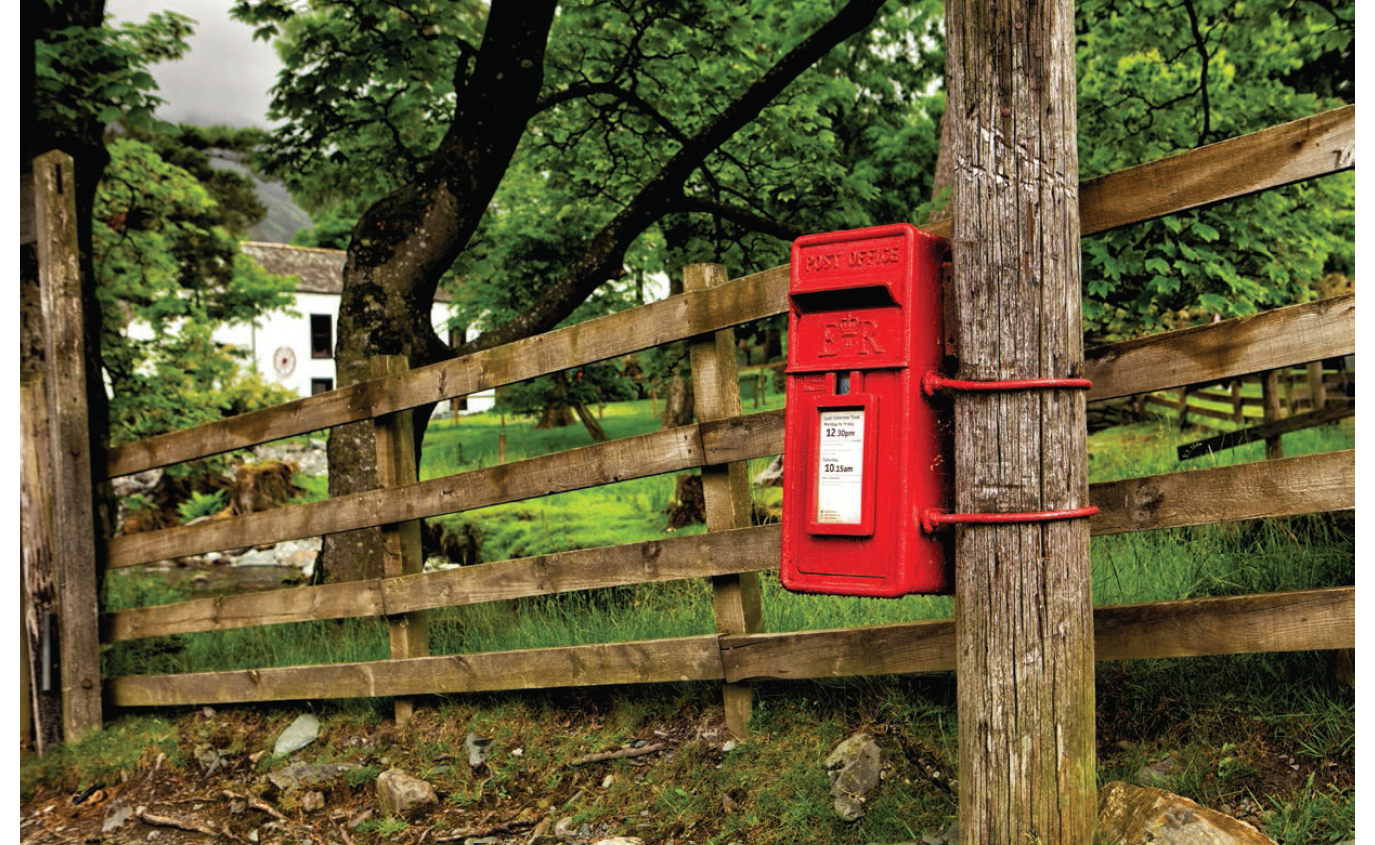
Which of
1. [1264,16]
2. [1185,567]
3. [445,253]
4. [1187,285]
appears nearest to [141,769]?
[445,253]

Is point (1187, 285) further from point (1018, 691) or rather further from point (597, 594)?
point (1018, 691)

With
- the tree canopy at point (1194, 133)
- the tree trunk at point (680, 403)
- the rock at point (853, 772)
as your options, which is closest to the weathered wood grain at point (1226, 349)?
the rock at point (853, 772)

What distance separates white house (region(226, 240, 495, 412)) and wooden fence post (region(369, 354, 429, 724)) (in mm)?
33091

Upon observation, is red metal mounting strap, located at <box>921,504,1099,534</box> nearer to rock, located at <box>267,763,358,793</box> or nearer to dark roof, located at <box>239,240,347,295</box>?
rock, located at <box>267,763,358,793</box>

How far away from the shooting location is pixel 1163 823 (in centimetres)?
244

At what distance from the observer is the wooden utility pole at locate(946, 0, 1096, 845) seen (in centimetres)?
232

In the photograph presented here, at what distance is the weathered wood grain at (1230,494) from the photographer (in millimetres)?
2611

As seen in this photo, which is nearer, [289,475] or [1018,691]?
[1018,691]

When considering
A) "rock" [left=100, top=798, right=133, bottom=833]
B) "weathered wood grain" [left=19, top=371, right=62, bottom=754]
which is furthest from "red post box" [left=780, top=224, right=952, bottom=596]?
"weathered wood grain" [left=19, top=371, right=62, bottom=754]

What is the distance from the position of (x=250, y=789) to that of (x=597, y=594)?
211 cm

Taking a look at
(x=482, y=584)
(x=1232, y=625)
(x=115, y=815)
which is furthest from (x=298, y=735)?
(x=1232, y=625)

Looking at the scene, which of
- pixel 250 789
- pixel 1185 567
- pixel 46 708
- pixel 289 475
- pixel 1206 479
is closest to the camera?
pixel 1206 479

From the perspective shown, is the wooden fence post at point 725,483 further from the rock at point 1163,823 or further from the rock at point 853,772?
the rock at point 1163,823

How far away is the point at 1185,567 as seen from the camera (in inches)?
155
